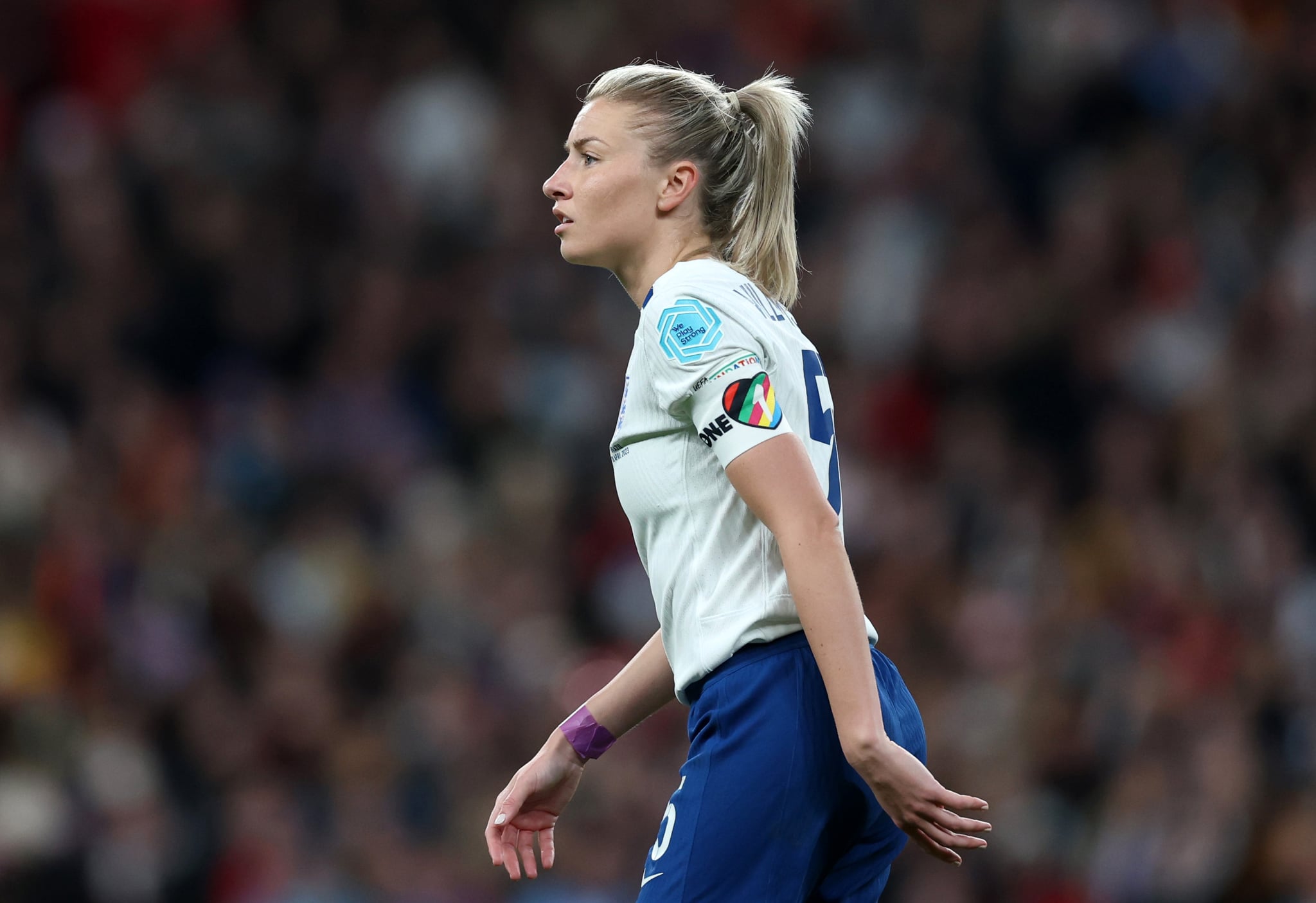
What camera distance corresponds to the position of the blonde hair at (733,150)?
3.25 meters

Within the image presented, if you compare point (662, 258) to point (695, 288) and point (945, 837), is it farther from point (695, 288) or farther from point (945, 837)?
point (945, 837)

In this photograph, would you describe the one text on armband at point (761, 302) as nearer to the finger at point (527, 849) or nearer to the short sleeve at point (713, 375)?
the short sleeve at point (713, 375)

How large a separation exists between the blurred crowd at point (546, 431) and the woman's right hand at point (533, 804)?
12.9 ft

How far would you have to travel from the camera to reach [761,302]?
309 cm

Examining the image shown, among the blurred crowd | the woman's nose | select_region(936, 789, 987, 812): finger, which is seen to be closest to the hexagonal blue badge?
the woman's nose

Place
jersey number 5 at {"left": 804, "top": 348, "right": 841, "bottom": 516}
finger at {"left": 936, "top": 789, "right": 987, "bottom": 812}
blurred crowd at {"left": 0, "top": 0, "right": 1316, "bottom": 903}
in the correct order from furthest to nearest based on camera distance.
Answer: blurred crowd at {"left": 0, "top": 0, "right": 1316, "bottom": 903}, jersey number 5 at {"left": 804, "top": 348, "right": 841, "bottom": 516}, finger at {"left": 936, "top": 789, "right": 987, "bottom": 812}

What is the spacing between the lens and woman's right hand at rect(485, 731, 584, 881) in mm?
3414

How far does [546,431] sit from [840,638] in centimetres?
690

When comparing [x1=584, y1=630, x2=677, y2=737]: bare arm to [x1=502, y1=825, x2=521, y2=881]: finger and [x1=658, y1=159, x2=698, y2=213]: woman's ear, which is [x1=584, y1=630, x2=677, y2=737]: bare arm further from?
[x1=658, y1=159, x2=698, y2=213]: woman's ear

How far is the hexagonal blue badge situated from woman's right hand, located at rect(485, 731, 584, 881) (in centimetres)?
93

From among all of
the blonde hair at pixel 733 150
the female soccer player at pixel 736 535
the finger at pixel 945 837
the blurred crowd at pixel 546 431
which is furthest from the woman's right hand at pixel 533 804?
the blurred crowd at pixel 546 431

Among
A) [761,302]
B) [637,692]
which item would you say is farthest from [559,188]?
[637,692]

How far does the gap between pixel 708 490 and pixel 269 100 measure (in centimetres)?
827

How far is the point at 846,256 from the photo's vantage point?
398 inches
